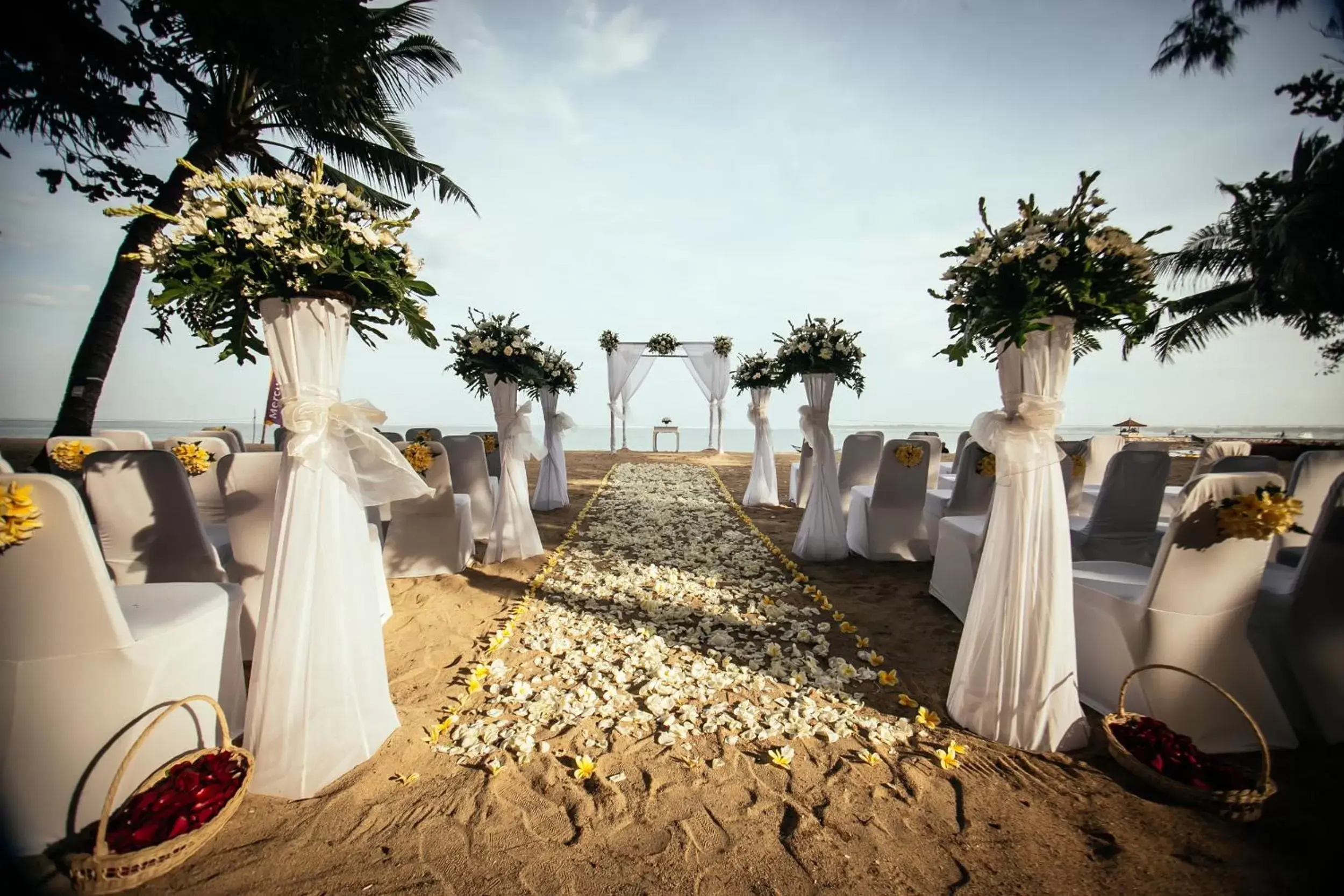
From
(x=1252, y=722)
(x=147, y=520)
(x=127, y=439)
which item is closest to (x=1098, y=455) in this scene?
(x=1252, y=722)

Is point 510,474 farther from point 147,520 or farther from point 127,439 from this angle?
point 127,439

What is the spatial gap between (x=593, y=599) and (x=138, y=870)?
2820 mm

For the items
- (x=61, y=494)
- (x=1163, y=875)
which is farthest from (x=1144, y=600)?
(x=61, y=494)

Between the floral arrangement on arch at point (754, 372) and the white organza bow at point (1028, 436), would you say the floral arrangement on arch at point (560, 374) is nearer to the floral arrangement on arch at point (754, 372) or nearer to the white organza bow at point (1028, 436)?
the floral arrangement on arch at point (754, 372)

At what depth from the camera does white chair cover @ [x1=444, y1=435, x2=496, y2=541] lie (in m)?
5.60

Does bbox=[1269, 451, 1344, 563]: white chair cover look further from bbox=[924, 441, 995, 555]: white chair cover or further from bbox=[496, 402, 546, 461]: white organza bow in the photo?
bbox=[496, 402, 546, 461]: white organza bow

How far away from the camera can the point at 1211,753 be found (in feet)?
7.57

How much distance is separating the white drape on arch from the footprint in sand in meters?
14.0

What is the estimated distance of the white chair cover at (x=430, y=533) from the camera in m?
4.58

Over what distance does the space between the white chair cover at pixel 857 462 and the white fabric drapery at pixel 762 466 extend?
177 centimetres

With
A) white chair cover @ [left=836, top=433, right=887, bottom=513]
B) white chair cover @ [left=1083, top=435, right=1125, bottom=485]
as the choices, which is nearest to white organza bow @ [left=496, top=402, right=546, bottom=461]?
white chair cover @ [left=836, top=433, right=887, bottom=513]

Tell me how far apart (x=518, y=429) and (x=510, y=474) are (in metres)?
0.46

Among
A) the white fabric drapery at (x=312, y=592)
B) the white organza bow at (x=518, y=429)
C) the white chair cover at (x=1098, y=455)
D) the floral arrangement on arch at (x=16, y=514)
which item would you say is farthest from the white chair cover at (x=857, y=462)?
the floral arrangement on arch at (x=16, y=514)

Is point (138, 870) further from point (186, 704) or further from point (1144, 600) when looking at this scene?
point (1144, 600)
